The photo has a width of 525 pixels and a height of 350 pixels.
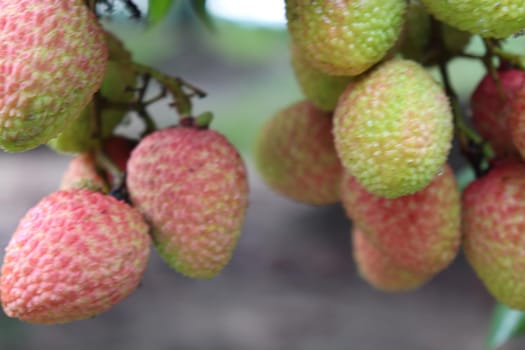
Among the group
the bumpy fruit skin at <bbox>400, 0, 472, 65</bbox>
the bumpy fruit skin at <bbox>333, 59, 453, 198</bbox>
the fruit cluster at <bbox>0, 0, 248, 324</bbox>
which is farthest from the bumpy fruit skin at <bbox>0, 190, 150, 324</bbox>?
the bumpy fruit skin at <bbox>400, 0, 472, 65</bbox>

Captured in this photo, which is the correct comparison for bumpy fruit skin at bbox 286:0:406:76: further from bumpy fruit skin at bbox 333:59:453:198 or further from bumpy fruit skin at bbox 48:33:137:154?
bumpy fruit skin at bbox 48:33:137:154

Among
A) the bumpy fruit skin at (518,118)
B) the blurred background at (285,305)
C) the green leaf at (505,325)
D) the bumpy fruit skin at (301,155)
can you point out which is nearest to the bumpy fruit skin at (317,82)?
the bumpy fruit skin at (301,155)

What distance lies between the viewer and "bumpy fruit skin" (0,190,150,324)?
72 cm

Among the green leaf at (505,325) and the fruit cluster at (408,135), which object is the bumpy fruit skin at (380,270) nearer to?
the fruit cluster at (408,135)

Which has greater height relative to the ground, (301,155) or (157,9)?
(157,9)

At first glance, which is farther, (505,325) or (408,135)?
(505,325)

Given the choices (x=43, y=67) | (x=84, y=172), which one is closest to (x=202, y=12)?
(x=84, y=172)

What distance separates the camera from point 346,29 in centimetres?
75

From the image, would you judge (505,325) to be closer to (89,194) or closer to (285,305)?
(89,194)

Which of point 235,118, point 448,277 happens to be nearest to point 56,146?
point 448,277

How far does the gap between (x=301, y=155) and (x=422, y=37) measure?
0.27 m

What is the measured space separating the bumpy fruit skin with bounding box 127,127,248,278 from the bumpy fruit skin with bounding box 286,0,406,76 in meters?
0.18

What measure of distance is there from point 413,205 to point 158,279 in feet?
7.58

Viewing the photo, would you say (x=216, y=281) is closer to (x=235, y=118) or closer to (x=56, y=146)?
(x=235, y=118)
